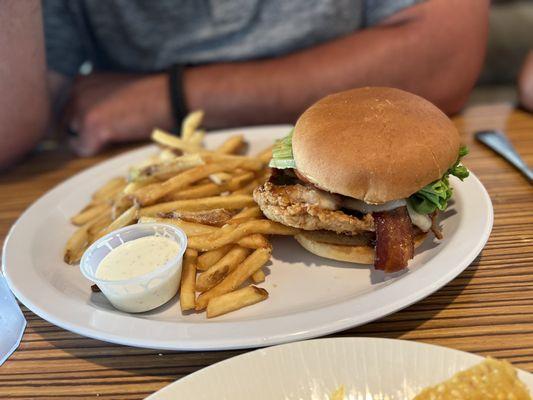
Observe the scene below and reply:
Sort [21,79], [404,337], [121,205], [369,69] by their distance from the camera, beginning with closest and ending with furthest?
[404,337]
[121,205]
[21,79]
[369,69]

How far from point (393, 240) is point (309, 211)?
25 cm

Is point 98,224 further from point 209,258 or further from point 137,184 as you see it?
point 209,258

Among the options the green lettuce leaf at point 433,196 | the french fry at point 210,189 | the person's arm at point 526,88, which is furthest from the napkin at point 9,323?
the person's arm at point 526,88

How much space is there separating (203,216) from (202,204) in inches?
1.8

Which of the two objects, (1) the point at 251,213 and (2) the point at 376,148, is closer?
(2) the point at 376,148

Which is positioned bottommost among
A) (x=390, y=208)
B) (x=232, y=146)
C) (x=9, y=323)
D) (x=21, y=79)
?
(x=9, y=323)

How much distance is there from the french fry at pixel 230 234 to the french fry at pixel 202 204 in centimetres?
16

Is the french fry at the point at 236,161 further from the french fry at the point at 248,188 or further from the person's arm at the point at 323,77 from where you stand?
the person's arm at the point at 323,77

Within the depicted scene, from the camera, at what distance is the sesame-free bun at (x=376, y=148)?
1.40 metres

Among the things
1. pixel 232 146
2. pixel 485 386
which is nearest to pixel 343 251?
pixel 485 386

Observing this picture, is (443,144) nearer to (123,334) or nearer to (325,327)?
(325,327)

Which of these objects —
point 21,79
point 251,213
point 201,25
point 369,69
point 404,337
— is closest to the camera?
point 404,337

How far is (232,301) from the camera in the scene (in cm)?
135

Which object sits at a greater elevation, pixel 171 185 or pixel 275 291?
pixel 171 185
